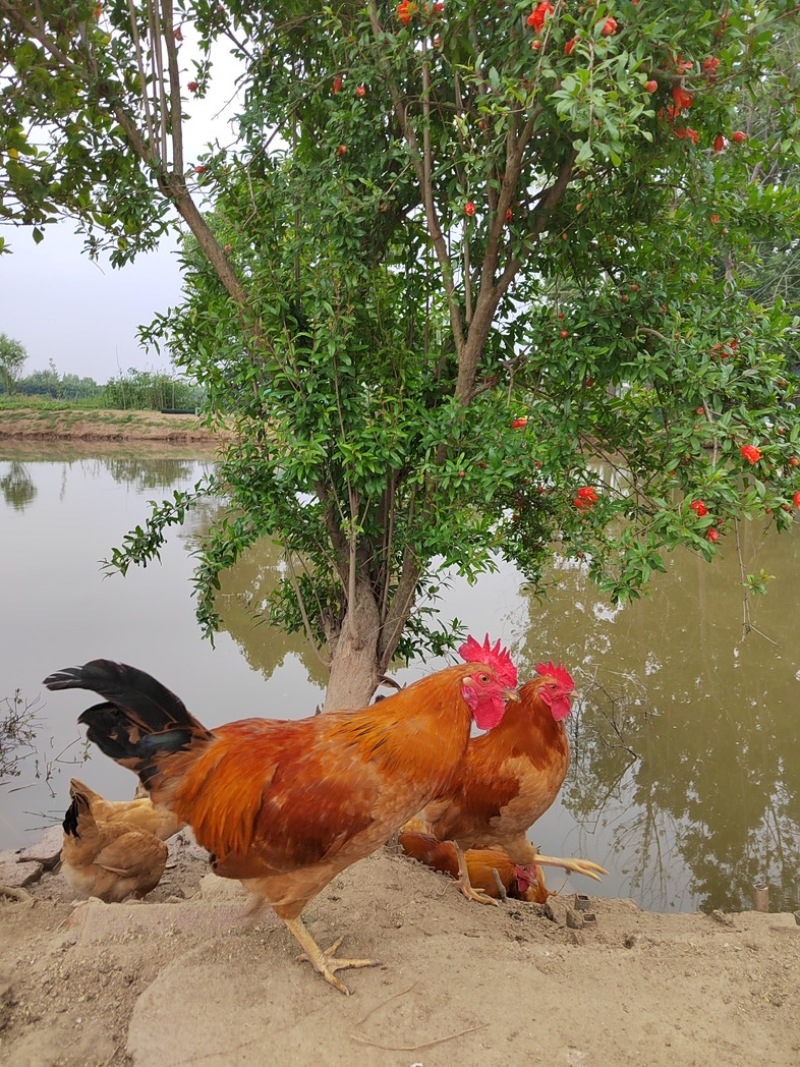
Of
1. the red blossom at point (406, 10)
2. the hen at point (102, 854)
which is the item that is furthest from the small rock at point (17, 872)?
the red blossom at point (406, 10)

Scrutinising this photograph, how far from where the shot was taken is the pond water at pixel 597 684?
489 centimetres

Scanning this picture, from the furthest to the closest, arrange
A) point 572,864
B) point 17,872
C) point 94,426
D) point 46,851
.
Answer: point 94,426 < point 46,851 < point 17,872 < point 572,864

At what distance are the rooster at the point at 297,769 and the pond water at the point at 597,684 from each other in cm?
261

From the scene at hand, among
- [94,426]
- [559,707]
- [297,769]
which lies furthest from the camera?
[94,426]

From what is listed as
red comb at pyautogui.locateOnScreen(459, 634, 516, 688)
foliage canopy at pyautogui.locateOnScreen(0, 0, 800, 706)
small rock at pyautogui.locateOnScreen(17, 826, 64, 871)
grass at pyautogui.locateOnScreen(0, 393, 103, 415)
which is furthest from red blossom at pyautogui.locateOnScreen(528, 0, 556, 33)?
grass at pyautogui.locateOnScreen(0, 393, 103, 415)

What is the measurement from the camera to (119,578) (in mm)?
9625

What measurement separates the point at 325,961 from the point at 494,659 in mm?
1238

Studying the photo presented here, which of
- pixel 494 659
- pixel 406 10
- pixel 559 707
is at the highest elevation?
pixel 406 10

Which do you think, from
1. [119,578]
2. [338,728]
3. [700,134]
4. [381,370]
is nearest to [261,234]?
[381,370]

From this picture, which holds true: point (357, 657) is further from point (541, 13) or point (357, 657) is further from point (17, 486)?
point (17, 486)

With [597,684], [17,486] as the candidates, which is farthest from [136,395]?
[597,684]

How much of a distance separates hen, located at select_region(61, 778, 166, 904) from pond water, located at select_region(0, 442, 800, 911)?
4.82 ft

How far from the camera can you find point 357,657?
467 centimetres

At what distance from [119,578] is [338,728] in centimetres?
779
